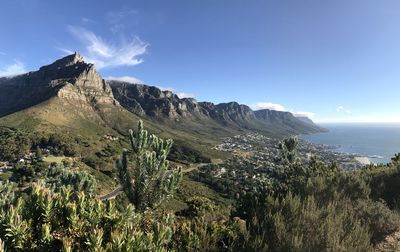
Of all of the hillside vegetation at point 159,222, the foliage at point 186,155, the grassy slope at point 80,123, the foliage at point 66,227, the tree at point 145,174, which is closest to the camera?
the foliage at point 66,227

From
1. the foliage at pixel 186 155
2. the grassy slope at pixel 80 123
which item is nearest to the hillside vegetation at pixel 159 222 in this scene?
the grassy slope at pixel 80 123

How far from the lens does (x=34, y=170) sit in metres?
86.3

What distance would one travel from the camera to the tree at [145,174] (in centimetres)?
1389

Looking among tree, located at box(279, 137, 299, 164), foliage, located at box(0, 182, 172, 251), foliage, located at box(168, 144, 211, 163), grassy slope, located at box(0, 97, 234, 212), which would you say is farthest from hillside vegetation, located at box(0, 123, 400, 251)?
foliage, located at box(168, 144, 211, 163)

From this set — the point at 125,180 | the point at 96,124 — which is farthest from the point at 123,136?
the point at 125,180

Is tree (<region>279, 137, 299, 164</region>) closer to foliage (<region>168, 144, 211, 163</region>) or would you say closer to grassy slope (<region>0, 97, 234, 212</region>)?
grassy slope (<region>0, 97, 234, 212</region>)

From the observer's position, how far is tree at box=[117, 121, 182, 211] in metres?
13.9

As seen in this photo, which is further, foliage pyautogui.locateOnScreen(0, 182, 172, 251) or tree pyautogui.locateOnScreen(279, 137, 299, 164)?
tree pyautogui.locateOnScreen(279, 137, 299, 164)

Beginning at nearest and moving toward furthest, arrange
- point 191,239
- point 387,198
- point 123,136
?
point 191,239 < point 387,198 < point 123,136

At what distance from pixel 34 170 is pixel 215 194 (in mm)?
49288

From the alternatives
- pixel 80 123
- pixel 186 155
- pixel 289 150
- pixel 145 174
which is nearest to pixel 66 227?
pixel 145 174

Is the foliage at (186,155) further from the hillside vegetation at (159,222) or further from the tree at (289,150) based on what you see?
the hillside vegetation at (159,222)

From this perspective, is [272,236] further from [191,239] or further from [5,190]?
[5,190]

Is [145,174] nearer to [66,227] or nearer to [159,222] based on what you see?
[159,222]
